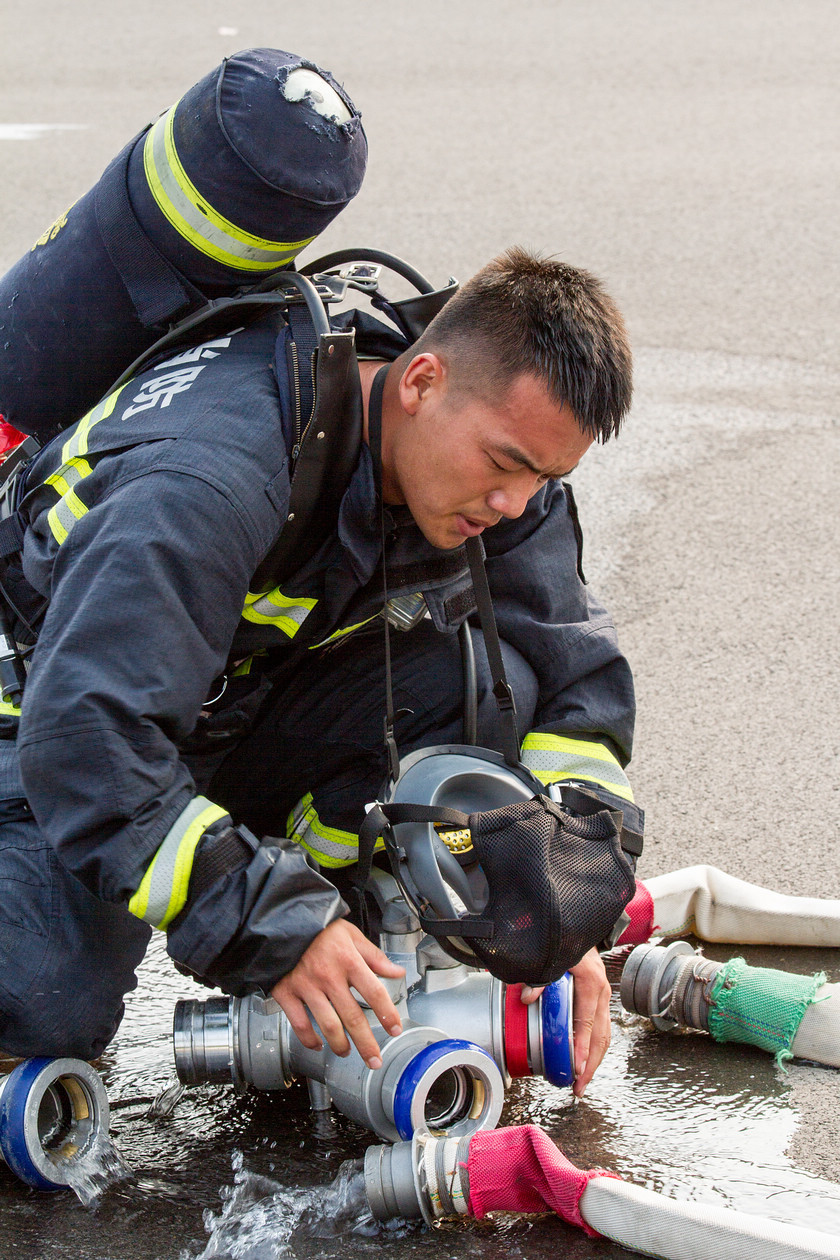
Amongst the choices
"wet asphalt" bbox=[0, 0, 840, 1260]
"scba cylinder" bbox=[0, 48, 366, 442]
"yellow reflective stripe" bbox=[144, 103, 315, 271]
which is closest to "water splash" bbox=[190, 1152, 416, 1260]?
"wet asphalt" bbox=[0, 0, 840, 1260]

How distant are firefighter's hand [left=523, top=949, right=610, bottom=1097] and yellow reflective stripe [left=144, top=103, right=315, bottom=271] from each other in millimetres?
→ 1203

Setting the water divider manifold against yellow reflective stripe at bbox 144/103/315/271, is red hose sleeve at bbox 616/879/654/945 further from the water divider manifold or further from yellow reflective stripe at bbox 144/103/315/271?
yellow reflective stripe at bbox 144/103/315/271

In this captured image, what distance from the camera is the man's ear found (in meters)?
2.07

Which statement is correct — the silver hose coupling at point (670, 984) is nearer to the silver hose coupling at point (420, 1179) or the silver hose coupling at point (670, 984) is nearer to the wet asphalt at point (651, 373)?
the wet asphalt at point (651, 373)

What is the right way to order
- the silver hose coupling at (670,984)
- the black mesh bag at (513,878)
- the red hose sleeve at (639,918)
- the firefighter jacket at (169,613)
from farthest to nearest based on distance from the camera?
the red hose sleeve at (639,918)
the silver hose coupling at (670,984)
the black mesh bag at (513,878)
the firefighter jacket at (169,613)

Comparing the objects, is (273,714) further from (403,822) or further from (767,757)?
(767,757)

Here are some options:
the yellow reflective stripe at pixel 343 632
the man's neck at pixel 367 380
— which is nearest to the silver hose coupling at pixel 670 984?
the yellow reflective stripe at pixel 343 632

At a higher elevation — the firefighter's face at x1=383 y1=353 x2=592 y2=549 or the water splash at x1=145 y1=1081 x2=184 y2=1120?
the firefighter's face at x1=383 y1=353 x2=592 y2=549

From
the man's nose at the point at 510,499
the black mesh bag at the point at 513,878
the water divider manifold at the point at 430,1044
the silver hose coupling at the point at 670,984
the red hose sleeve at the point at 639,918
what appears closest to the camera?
the black mesh bag at the point at 513,878

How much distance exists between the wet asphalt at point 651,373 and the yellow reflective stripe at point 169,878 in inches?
18.5

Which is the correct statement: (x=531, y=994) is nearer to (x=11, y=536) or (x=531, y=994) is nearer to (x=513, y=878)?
(x=513, y=878)

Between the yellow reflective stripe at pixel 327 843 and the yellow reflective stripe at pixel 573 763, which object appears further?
the yellow reflective stripe at pixel 327 843

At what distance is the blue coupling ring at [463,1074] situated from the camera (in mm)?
1834

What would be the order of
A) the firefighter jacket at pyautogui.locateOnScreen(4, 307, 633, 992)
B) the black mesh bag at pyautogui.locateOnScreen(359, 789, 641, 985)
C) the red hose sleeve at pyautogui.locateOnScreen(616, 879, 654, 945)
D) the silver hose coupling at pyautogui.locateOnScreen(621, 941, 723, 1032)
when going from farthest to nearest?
the red hose sleeve at pyautogui.locateOnScreen(616, 879, 654, 945), the silver hose coupling at pyautogui.locateOnScreen(621, 941, 723, 1032), the black mesh bag at pyautogui.locateOnScreen(359, 789, 641, 985), the firefighter jacket at pyautogui.locateOnScreen(4, 307, 633, 992)
